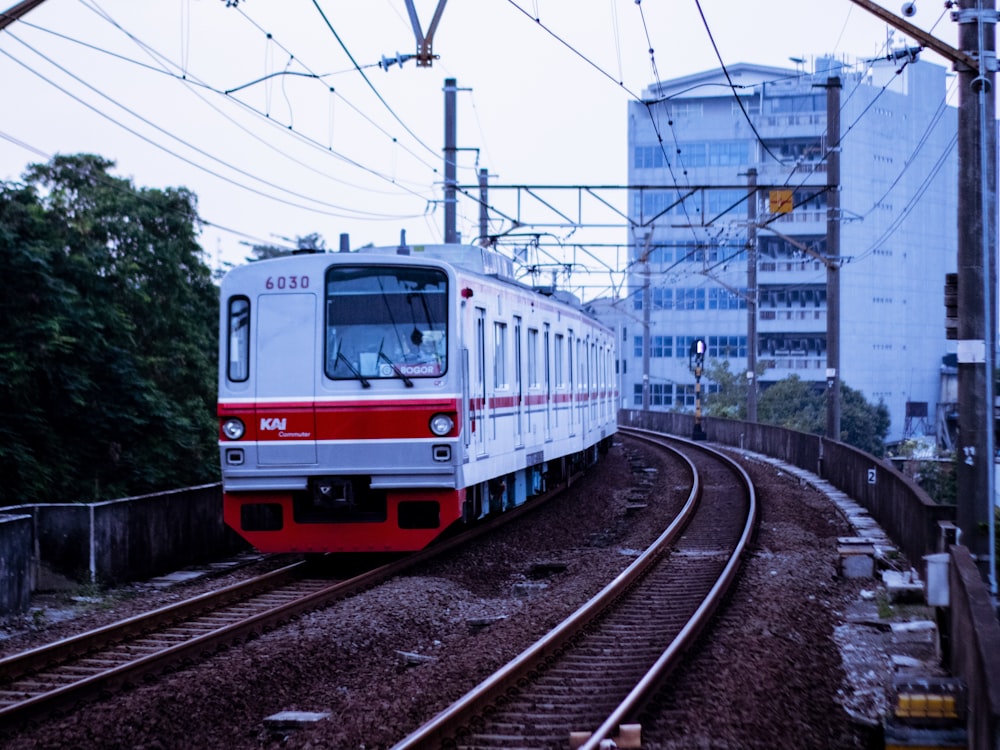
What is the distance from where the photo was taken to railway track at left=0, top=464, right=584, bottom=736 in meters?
7.10

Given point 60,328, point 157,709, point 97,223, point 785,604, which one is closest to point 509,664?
point 157,709

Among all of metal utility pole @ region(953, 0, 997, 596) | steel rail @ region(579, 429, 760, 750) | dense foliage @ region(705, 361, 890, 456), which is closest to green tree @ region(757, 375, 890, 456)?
dense foliage @ region(705, 361, 890, 456)

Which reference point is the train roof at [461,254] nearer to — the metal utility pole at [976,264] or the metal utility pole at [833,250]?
the metal utility pole at [976,264]

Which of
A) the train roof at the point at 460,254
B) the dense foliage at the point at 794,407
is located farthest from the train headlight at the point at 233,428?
the dense foliage at the point at 794,407

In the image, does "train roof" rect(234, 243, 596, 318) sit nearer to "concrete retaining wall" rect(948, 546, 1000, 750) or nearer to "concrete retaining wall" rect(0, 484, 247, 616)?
"concrete retaining wall" rect(0, 484, 247, 616)

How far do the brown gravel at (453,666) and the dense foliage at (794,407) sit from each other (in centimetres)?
4224

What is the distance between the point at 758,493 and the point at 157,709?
1462 cm

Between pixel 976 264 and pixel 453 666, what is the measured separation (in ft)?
19.3

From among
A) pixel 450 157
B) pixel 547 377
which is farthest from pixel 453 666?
pixel 450 157

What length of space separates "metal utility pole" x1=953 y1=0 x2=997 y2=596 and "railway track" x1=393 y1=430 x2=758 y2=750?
7.43 ft

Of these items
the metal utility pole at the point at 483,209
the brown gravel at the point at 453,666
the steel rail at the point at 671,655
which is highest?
the metal utility pole at the point at 483,209

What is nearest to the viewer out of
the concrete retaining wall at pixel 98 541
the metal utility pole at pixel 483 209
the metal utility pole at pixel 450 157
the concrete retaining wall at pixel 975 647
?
the concrete retaining wall at pixel 975 647

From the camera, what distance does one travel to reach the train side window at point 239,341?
38.2ft

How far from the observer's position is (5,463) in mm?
16297
